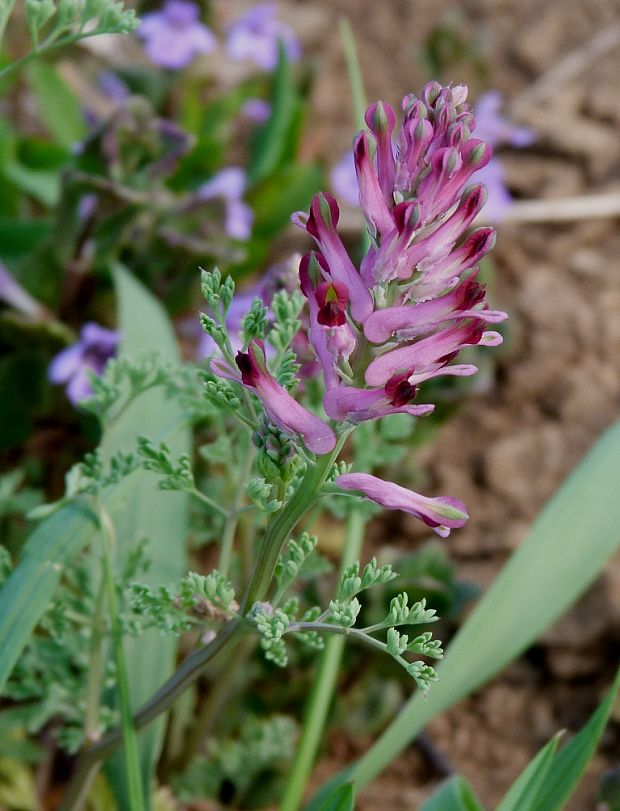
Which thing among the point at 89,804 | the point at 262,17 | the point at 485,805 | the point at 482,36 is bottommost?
the point at 89,804

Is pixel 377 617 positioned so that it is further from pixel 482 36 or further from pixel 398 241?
pixel 482 36

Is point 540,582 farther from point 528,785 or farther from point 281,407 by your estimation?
point 281,407

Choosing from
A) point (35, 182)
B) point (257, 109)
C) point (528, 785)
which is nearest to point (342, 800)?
point (528, 785)

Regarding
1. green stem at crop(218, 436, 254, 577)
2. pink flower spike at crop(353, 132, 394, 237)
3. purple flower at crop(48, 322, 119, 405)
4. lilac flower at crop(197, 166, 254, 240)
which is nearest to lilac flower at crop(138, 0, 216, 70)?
lilac flower at crop(197, 166, 254, 240)

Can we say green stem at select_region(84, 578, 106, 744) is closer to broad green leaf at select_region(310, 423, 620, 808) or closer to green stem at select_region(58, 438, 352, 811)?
green stem at select_region(58, 438, 352, 811)

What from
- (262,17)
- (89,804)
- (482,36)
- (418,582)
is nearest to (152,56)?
(262,17)

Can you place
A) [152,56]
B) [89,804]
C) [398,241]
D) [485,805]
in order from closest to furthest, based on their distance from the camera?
[398,241]
[89,804]
[485,805]
[152,56]

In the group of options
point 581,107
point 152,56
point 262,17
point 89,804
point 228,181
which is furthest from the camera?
point 581,107
